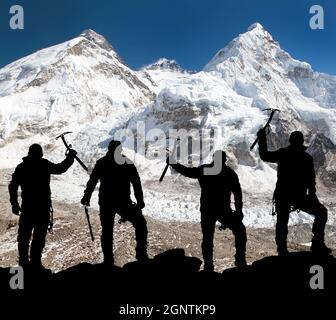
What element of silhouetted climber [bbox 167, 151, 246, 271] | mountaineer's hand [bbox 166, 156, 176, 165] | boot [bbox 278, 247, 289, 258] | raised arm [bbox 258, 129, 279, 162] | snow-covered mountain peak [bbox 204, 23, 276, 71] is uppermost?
snow-covered mountain peak [bbox 204, 23, 276, 71]

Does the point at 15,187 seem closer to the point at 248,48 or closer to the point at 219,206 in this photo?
the point at 219,206

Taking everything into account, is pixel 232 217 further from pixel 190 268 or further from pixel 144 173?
pixel 144 173

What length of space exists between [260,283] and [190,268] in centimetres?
173

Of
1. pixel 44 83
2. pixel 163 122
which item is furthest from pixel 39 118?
pixel 163 122

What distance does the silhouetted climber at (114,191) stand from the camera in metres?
8.92

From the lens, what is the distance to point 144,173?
75062mm

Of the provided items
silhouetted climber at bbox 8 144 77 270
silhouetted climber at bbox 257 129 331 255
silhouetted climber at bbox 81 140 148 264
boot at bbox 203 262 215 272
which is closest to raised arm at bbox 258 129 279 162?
silhouetted climber at bbox 257 129 331 255

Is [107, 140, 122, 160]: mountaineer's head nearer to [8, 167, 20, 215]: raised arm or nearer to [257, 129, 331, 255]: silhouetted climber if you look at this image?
[8, 167, 20, 215]: raised arm

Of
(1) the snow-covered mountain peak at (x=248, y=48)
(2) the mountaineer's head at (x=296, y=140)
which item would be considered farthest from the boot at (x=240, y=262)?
(1) the snow-covered mountain peak at (x=248, y=48)

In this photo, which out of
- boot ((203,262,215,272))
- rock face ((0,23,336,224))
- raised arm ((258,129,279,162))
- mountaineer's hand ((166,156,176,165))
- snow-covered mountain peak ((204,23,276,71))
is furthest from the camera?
snow-covered mountain peak ((204,23,276,71))

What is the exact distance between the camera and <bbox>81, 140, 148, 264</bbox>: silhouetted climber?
8922 mm

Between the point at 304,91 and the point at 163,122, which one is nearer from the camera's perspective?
the point at 163,122

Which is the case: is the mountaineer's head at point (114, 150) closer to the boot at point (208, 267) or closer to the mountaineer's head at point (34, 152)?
the mountaineer's head at point (34, 152)

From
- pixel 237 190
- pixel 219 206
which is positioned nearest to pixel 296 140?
pixel 237 190
